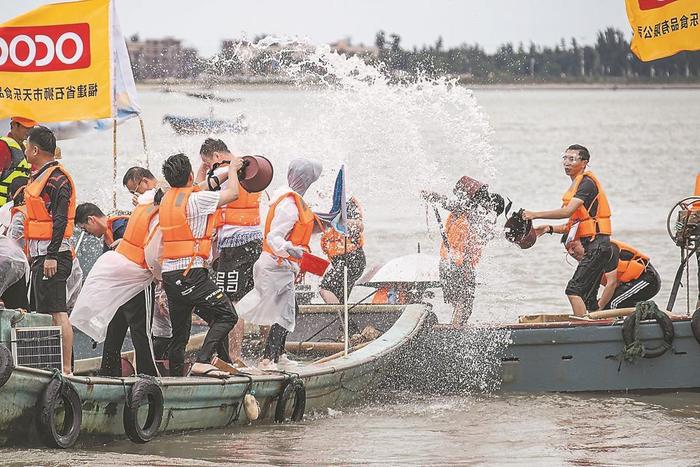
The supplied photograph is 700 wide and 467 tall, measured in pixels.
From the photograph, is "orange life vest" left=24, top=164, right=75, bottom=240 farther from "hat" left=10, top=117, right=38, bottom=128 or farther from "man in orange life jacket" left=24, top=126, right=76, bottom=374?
"hat" left=10, top=117, right=38, bottom=128

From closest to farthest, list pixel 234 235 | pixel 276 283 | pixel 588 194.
A: 1. pixel 276 283
2. pixel 234 235
3. pixel 588 194

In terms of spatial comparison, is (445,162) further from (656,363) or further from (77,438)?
(77,438)

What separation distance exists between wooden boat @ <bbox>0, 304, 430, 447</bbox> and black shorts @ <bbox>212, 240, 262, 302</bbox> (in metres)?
0.96

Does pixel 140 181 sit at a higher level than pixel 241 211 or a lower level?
higher

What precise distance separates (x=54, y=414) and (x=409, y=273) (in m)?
6.40

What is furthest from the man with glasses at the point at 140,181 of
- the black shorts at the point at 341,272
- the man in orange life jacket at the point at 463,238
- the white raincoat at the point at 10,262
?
the man in orange life jacket at the point at 463,238

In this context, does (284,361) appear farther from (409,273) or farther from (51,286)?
(409,273)

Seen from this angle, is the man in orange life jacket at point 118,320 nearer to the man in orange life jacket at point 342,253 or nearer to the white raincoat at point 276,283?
the white raincoat at point 276,283

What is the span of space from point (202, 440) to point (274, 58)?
777cm

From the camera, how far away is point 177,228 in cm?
982

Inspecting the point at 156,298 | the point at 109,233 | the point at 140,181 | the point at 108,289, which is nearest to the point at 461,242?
the point at 140,181

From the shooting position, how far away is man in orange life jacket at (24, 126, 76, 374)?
1020 cm

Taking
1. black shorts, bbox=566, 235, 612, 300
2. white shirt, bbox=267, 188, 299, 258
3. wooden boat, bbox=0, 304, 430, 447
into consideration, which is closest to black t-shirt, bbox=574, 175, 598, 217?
black shorts, bbox=566, 235, 612, 300

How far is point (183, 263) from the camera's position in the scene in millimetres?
9891
